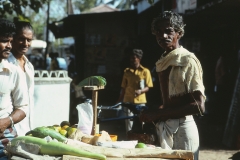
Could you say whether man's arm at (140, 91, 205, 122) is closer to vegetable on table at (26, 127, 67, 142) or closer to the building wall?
vegetable on table at (26, 127, 67, 142)

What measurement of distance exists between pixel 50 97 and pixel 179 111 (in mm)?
4716

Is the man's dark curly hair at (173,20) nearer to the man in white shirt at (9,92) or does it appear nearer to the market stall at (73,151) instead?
the market stall at (73,151)

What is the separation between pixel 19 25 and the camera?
14.0 feet

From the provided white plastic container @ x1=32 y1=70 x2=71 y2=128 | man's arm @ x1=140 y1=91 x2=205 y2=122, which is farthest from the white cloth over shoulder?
white plastic container @ x1=32 y1=70 x2=71 y2=128

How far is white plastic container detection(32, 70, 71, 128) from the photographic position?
713 centimetres

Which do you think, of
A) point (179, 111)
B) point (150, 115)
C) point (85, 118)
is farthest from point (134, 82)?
point (179, 111)

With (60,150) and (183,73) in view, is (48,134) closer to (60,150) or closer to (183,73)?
(60,150)

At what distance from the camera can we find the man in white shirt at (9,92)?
2.80 metres

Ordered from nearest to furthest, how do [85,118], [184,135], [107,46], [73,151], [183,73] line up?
[73,151] < [183,73] < [184,135] < [85,118] < [107,46]

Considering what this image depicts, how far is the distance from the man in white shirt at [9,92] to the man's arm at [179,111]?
33.8 inches

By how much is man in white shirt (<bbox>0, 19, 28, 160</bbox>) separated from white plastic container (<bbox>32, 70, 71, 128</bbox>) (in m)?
4.18

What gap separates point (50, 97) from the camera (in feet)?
24.0

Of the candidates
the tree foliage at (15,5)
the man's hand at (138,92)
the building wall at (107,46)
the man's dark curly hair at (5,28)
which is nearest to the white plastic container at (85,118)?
the man's dark curly hair at (5,28)

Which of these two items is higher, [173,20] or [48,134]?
[173,20]
